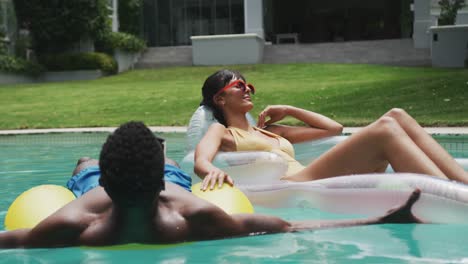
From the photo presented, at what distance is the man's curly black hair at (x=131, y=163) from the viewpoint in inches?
112

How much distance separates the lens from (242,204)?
3688 mm

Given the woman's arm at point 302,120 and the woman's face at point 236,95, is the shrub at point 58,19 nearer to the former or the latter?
the woman's arm at point 302,120

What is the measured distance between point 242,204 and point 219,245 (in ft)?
1.37

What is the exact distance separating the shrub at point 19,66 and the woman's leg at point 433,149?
70.9 feet

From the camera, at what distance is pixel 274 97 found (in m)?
15.2

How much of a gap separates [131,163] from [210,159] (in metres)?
1.57

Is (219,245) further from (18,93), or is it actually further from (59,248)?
(18,93)

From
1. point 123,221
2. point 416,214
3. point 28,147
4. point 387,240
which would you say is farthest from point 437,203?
point 28,147

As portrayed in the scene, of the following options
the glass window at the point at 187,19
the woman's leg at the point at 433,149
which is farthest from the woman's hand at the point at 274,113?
the glass window at the point at 187,19

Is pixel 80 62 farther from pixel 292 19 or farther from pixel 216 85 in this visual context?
pixel 216 85

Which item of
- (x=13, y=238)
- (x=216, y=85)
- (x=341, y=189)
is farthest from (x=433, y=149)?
(x=13, y=238)

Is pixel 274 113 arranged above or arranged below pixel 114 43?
below

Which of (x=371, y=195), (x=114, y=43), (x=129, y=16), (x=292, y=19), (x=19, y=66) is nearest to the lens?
(x=371, y=195)

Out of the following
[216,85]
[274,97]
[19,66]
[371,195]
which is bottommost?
[274,97]
